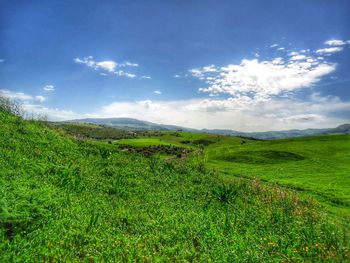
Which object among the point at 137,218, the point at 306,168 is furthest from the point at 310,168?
the point at 137,218

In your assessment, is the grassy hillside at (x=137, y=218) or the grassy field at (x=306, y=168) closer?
the grassy hillside at (x=137, y=218)

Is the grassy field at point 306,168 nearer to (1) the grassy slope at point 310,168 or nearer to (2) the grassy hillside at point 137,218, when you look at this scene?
(1) the grassy slope at point 310,168

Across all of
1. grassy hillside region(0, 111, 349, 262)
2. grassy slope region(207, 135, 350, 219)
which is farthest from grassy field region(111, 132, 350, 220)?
grassy hillside region(0, 111, 349, 262)

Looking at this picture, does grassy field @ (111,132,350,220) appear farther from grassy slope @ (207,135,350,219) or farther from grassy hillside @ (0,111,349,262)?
grassy hillside @ (0,111,349,262)

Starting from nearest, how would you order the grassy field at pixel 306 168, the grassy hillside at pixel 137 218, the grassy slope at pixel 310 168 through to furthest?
the grassy hillside at pixel 137 218 < the grassy field at pixel 306 168 < the grassy slope at pixel 310 168

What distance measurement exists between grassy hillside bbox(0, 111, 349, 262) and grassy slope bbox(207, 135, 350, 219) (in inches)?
391

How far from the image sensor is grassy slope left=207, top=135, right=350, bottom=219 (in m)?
29.9

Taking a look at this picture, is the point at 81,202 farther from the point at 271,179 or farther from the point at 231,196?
the point at 271,179

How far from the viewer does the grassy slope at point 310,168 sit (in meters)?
29.9

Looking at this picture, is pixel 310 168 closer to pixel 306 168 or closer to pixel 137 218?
pixel 306 168

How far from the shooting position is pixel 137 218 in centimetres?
1441

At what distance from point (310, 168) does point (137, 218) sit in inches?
1479

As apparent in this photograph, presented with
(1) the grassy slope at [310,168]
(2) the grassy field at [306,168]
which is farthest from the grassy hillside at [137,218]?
(1) the grassy slope at [310,168]

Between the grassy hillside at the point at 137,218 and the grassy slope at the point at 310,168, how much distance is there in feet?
32.6
